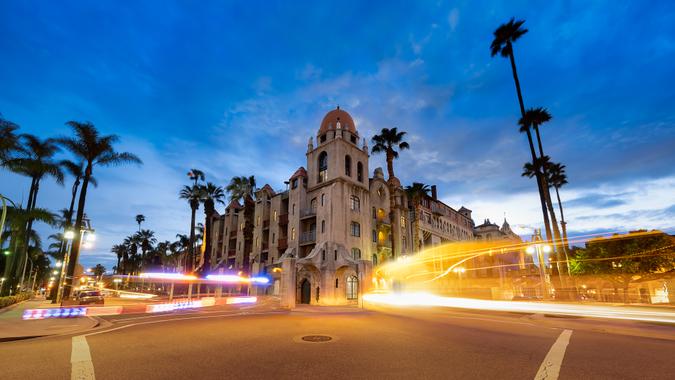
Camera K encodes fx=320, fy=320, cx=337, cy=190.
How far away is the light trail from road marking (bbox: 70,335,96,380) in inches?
616

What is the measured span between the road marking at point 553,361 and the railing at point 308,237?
91.7 feet

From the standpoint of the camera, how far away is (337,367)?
651 cm

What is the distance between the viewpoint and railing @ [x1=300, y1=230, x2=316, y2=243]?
3631 centimetres

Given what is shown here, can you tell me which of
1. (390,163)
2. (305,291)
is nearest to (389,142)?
(390,163)

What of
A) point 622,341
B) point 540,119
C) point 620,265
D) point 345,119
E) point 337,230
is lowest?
point 622,341

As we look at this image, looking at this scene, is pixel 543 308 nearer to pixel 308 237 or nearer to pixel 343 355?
pixel 343 355

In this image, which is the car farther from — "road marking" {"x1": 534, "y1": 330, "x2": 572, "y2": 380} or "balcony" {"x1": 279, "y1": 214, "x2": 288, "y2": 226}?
"road marking" {"x1": 534, "y1": 330, "x2": 572, "y2": 380}

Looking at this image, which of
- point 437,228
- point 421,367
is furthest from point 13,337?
point 437,228

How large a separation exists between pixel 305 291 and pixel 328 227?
268 inches

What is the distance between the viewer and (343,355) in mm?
7559

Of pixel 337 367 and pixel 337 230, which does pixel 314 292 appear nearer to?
pixel 337 230

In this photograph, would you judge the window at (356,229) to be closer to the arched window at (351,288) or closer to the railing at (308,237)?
the railing at (308,237)

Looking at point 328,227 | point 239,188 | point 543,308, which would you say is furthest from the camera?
point 239,188

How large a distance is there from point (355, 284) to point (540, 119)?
2691cm
